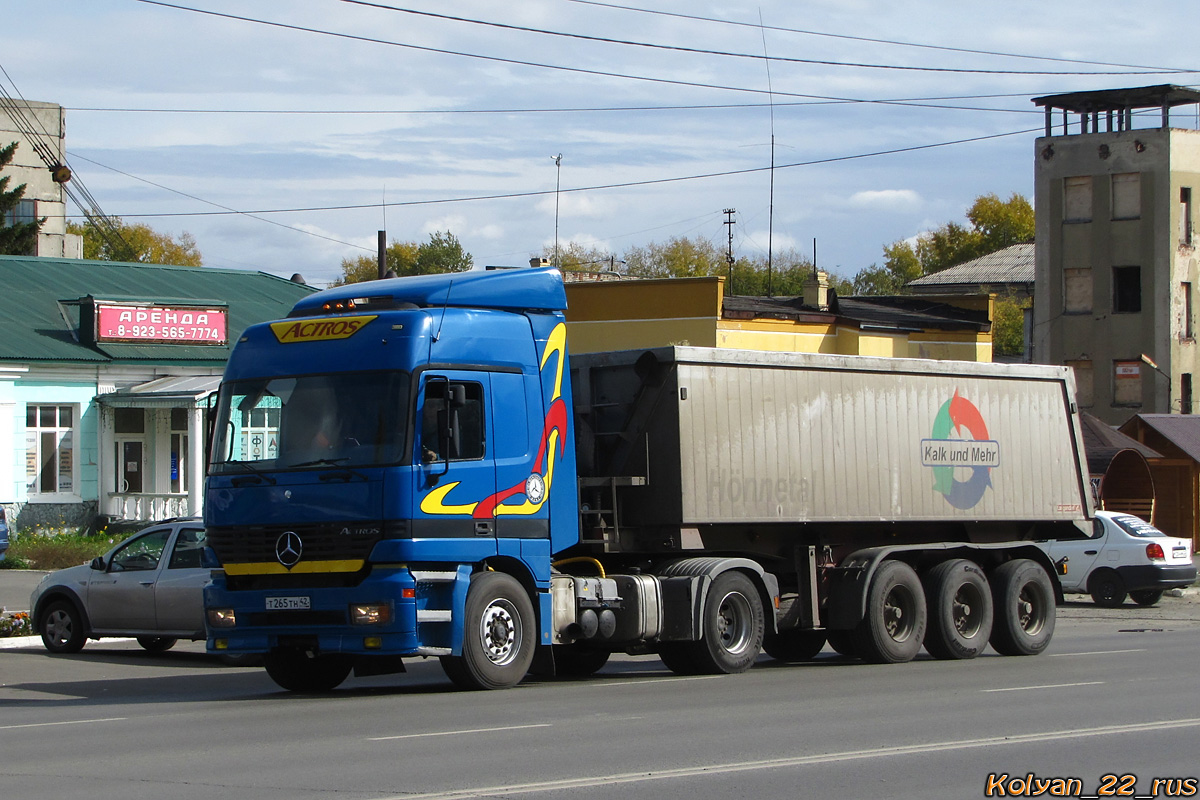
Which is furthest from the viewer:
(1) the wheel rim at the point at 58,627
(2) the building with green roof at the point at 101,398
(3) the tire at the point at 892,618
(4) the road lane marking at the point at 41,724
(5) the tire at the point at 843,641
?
(2) the building with green roof at the point at 101,398

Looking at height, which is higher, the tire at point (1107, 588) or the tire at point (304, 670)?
the tire at point (304, 670)

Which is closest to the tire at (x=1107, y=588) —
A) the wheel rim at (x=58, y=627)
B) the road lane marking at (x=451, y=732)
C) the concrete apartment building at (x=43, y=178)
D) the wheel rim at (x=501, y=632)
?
the wheel rim at (x=501, y=632)

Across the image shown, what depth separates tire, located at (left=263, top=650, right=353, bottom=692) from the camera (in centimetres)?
1400

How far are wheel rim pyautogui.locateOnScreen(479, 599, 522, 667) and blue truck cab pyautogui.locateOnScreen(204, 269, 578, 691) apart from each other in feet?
0.06

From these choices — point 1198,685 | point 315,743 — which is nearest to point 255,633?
point 315,743

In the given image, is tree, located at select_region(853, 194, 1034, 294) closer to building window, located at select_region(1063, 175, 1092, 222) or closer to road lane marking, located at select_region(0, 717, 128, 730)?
building window, located at select_region(1063, 175, 1092, 222)

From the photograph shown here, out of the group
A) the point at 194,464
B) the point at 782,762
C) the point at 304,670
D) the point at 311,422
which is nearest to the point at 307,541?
the point at 311,422

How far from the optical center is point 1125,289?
192 feet

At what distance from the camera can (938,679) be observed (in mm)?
14422

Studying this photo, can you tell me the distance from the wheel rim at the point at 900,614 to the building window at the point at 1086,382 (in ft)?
146

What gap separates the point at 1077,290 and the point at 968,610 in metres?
44.8

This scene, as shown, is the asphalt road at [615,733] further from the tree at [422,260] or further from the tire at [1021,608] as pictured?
the tree at [422,260]

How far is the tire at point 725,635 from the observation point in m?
14.7

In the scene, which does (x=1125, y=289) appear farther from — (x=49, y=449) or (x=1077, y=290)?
(x=49, y=449)
